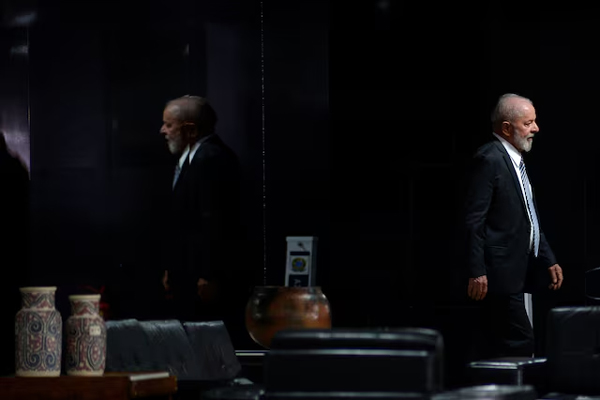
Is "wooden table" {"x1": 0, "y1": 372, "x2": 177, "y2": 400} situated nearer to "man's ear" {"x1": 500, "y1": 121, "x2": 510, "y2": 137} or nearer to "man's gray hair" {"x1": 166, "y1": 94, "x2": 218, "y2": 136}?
"man's gray hair" {"x1": 166, "y1": 94, "x2": 218, "y2": 136}

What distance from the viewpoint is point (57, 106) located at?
6180 millimetres

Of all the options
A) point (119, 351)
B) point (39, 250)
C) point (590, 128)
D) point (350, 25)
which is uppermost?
point (350, 25)

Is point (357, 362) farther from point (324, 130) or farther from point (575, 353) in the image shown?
point (324, 130)

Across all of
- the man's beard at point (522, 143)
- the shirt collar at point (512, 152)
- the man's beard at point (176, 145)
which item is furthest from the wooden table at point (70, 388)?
the man's beard at point (522, 143)

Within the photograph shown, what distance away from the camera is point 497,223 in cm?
691

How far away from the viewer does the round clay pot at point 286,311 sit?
5074mm

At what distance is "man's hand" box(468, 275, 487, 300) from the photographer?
686 centimetres

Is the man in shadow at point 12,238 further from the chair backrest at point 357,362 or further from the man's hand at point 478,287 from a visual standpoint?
the man's hand at point 478,287

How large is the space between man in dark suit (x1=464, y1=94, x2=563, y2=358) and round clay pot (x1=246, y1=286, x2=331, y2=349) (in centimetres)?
192

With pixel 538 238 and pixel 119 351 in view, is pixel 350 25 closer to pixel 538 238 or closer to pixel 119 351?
pixel 538 238

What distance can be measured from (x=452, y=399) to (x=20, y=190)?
2.69 metres

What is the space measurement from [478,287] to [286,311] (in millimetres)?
2028

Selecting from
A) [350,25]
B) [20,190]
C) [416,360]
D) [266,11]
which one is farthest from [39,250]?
[416,360]

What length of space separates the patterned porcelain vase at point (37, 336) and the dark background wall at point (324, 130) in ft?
3.56
